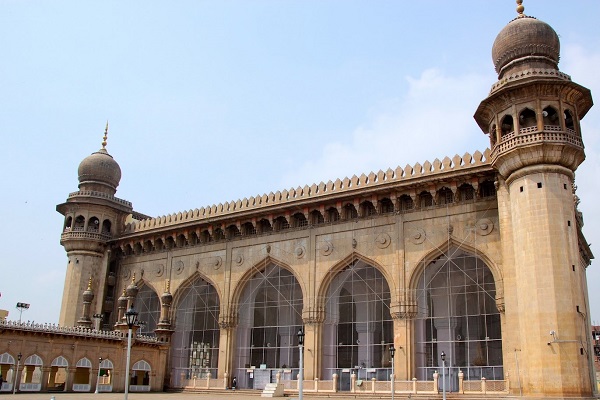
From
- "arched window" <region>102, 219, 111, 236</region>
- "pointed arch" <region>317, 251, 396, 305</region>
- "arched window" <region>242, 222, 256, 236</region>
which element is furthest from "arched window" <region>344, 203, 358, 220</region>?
"arched window" <region>102, 219, 111, 236</region>

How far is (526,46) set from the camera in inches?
742

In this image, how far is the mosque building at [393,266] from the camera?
55.9 feet

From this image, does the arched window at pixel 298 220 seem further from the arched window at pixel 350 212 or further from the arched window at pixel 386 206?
the arched window at pixel 386 206

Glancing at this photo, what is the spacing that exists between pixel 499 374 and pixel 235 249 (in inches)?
437

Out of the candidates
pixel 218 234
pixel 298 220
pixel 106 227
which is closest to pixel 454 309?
pixel 298 220

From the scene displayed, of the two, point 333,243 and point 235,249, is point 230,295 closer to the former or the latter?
point 235,249

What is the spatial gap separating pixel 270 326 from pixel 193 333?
4.42 metres

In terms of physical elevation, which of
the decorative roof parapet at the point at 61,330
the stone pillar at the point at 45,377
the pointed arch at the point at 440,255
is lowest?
A: the stone pillar at the point at 45,377

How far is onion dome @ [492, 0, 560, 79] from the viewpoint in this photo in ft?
61.6

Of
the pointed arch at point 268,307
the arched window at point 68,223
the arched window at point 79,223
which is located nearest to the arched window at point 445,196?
the pointed arch at point 268,307

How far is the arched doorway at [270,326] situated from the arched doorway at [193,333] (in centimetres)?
178

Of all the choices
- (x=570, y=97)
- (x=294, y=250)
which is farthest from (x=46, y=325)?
(x=570, y=97)

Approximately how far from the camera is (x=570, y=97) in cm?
1831

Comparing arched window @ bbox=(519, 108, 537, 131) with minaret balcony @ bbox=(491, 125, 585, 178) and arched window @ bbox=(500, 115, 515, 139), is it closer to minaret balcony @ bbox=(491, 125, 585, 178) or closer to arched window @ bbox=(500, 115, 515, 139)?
arched window @ bbox=(500, 115, 515, 139)
